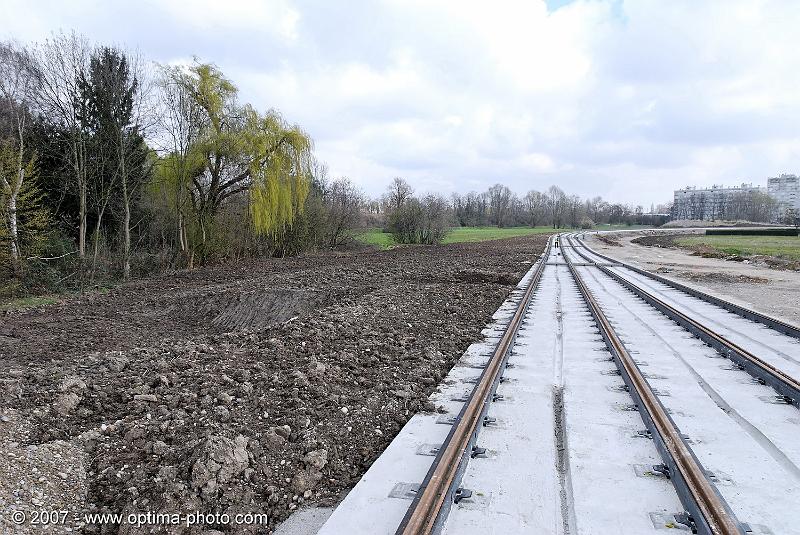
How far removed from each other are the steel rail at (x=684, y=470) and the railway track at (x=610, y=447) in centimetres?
1

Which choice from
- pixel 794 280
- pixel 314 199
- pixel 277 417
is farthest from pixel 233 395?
pixel 314 199

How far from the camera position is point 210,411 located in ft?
15.6

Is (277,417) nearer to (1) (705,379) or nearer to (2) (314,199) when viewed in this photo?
(1) (705,379)

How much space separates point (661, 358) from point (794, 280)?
14209 mm

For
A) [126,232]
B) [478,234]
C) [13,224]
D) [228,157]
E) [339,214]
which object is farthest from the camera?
[478,234]

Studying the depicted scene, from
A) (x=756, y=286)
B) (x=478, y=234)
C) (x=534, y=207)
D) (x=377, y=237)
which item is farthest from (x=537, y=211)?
(x=756, y=286)

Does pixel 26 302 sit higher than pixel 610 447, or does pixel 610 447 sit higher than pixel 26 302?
pixel 26 302

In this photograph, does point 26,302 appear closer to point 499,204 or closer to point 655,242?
point 655,242

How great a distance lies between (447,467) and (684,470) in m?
1.66

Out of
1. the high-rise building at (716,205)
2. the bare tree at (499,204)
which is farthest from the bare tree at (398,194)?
the high-rise building at (716,205)

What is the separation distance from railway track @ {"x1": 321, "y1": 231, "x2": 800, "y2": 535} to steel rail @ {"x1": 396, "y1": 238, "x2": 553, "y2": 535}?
14mm

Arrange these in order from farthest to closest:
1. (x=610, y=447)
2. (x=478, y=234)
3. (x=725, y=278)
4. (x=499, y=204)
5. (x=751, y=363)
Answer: (x=499, y=204) < (x=478, y=234) < (x=725, y=278) < (x=751, y=363) < (x=610, y=447)

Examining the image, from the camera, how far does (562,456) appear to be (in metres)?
3.97

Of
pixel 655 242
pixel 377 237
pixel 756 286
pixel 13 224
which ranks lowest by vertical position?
pixel 756 286
